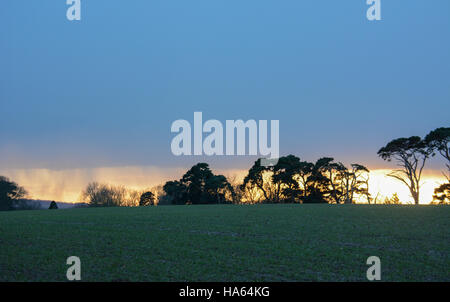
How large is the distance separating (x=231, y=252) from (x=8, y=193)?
9493 cm

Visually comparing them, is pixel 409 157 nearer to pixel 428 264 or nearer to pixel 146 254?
pixel 428 264

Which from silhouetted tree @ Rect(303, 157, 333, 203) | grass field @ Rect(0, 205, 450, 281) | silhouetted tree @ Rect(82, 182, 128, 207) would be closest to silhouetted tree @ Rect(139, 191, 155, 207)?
silhouetted tree @ Rect(82, 182, 128, 207)

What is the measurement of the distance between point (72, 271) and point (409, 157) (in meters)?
66.8

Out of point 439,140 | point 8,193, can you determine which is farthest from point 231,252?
point 8,193

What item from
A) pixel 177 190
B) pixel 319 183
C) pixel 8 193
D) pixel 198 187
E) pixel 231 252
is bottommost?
pixel 8 193

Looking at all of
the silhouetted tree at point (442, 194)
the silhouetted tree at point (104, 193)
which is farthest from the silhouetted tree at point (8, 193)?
the silhouetted tree at point (442, 194)

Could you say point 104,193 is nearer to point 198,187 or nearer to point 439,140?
point 198,187

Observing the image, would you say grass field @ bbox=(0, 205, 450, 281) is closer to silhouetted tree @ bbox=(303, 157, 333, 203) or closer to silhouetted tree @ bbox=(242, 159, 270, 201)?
silhouetted tree @ bbox=(303, 157, 333, 203)

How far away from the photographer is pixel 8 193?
9269 cm

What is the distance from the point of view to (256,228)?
24.2 metres

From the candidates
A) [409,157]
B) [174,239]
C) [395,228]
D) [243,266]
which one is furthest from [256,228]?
[409,157]

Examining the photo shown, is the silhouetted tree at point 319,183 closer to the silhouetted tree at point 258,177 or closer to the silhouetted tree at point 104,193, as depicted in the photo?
the silhouetted tree at point 258,177

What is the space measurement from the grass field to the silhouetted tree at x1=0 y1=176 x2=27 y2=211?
7880cm
